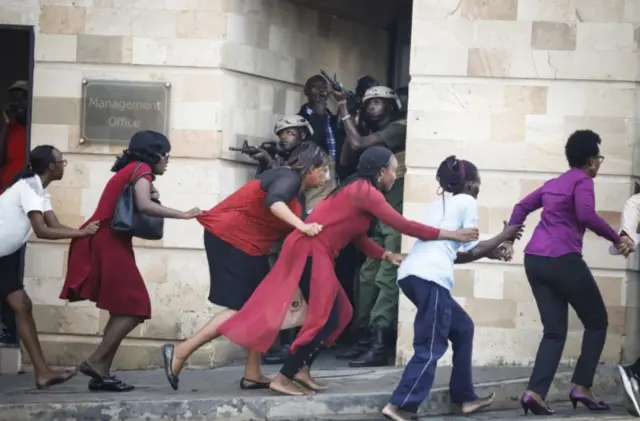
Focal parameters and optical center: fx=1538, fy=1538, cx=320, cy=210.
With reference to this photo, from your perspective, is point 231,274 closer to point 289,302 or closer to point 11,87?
point 289,302

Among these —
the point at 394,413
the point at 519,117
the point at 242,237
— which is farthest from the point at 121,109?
the point at 394,413

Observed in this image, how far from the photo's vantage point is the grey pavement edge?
8.96m

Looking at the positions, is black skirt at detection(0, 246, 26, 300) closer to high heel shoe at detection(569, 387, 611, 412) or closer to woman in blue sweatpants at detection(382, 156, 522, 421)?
woman in blue sweatpants at detection(382, 156, 522, 421)

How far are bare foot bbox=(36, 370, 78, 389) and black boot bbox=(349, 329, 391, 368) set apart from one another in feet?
6.95

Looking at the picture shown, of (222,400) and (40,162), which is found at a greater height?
(40,162)

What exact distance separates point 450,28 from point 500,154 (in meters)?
0.93

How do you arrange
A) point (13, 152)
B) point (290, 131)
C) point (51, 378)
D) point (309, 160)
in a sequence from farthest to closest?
point (13, 152) < point (290, 131) < point (51, 378) < point (309, 160)

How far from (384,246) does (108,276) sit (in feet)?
7.95

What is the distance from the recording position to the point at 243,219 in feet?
31.0

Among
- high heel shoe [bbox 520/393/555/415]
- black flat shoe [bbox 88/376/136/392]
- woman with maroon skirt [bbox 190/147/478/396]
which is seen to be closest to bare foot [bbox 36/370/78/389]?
black flat shoe [bbox 88/376/136/392]

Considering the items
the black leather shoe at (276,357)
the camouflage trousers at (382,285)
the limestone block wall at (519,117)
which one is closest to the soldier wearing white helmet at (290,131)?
the camouflage trousers at (382,285)

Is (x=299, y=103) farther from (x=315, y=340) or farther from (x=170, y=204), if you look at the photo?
(x=315, y=340)

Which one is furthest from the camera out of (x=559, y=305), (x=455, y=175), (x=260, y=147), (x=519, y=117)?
(x=260, y=147)

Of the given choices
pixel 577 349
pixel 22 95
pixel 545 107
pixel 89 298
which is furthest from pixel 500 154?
pixel 22 95
